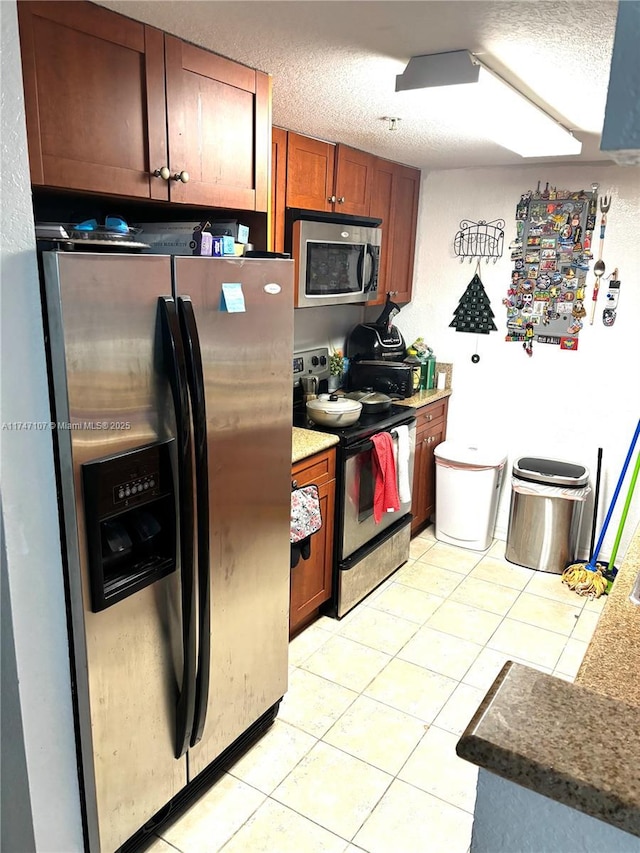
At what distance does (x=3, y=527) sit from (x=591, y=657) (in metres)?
1.26

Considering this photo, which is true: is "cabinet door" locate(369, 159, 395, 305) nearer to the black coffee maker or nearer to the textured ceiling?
the black coffee maker

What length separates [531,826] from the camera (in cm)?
81

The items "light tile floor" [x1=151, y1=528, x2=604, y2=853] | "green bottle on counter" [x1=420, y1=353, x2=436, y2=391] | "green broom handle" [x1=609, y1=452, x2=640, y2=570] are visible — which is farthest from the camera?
"green bottle on counter" [x1=420, y1=353, x2=436, y2=391]

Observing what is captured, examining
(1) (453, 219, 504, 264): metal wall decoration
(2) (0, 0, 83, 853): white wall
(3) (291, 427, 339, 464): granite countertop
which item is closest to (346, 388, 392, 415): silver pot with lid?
(3) (291, 427, 339, 464): granite countertop

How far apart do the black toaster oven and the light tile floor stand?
1027 millimetres

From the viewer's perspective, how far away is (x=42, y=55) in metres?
1.46

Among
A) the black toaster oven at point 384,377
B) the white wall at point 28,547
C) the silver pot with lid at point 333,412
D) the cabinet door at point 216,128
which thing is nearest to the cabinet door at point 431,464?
the black toaster oven at point 384,377

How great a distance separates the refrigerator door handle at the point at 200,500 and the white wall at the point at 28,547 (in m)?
0.37

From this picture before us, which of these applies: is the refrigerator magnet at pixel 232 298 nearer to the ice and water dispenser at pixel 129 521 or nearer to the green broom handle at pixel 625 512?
the ice and water dispenser at pixel 129 521

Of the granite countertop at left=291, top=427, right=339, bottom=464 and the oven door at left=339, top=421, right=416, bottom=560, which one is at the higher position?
the granite countertop at left=291, top=427, right=339, bottom=464

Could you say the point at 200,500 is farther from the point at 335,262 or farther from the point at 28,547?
the point at 335,262

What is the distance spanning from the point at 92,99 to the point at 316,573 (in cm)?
212

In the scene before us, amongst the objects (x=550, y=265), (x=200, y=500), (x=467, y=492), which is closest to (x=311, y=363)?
(x=467, y=492)

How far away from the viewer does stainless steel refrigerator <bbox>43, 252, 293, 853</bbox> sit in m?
1.49
